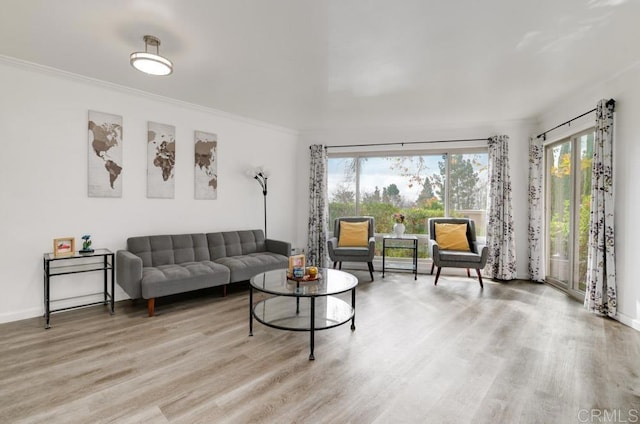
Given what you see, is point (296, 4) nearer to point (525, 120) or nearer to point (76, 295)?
point (76, 295)

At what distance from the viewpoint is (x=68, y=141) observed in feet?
11.0

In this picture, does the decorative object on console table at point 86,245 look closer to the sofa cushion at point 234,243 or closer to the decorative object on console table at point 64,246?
the decorative object on console table at point 64,246

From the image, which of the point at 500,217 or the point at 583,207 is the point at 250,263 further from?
the point at 583,207

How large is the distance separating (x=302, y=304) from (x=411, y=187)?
3.24 m

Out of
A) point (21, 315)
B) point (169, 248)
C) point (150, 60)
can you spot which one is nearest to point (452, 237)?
point (169, 248)

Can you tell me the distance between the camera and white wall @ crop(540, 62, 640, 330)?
3021 mm

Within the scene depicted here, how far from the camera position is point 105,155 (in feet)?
11.9

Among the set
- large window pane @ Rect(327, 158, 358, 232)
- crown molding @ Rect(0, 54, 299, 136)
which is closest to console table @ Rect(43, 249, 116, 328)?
crown molding @ Rect(0, 54, 299, 136)

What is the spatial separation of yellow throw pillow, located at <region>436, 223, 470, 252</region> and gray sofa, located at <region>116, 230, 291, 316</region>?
238 centimetres

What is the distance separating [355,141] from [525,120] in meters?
2.73

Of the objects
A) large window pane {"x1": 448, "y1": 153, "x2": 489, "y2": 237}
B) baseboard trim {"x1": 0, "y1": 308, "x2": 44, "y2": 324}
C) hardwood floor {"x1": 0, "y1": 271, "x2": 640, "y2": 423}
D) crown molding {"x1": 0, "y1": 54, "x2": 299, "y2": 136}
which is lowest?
hardwood floor {"x1": 0, "y1": 271, "x2": 640, "y2": 423}

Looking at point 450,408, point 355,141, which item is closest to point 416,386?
point 450,408

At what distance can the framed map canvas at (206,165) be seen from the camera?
178 inches

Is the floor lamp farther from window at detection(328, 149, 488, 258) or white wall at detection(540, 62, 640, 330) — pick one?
white wall at detection(540, 62, 640, 330)
